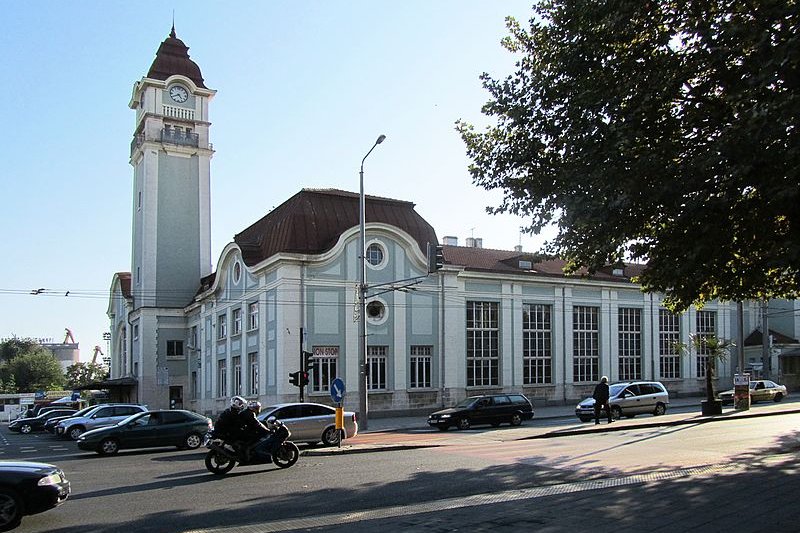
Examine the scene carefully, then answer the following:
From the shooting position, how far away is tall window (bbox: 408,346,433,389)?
42281 mm

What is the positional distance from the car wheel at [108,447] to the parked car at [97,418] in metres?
8.93

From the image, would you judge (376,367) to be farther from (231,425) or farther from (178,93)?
(178,93)

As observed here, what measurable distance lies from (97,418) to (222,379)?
15.8 m

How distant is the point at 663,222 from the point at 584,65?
3.74 meters

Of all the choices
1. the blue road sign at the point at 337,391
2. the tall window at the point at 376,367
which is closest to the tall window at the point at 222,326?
the tall window at the point at 376,367

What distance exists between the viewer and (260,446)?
15938 mm

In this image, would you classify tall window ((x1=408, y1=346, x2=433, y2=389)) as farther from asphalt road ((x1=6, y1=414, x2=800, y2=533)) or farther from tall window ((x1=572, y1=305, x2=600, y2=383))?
asphalt road ((x1=6, y1=414, x2=800, y2=533))

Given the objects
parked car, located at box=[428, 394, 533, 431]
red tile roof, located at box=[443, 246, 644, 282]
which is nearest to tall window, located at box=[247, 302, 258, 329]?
red tile roof, located at box=[443, 246, 644, 282]

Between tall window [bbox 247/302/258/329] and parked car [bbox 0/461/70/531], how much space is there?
1248 inches

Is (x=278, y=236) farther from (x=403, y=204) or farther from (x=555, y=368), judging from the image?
(x=555, y=368)

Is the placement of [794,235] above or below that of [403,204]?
below

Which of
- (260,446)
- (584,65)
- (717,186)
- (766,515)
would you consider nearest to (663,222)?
(717,186)

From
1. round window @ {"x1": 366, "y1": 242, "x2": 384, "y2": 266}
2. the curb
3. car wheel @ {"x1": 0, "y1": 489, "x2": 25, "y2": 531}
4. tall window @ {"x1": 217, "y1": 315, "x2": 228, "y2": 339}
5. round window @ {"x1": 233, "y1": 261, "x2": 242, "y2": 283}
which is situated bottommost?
the curb

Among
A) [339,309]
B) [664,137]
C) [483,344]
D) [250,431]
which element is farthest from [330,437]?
[483,344]
